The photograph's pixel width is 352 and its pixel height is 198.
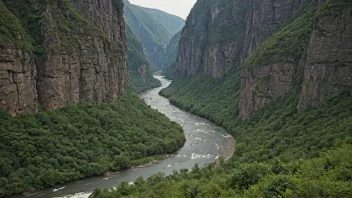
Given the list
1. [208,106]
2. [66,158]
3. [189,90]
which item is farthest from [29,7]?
[189,90]

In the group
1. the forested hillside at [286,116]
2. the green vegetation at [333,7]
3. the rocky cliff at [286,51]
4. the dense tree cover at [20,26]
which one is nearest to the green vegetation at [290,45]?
the rocky cliff at [286,51]

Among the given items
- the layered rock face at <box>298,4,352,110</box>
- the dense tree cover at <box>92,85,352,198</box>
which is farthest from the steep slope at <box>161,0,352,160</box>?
the dense tree cover at <box>92,85,352,198</box>

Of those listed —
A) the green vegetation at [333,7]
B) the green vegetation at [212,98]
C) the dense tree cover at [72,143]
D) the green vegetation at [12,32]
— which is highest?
the green vegetation at [333,7]

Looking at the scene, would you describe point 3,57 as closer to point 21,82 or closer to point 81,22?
point 21,82

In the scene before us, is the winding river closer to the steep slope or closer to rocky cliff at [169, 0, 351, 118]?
the steep slope

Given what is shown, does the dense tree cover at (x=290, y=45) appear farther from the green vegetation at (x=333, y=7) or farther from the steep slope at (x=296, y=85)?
the green vegetation at (x=333, y=7)
